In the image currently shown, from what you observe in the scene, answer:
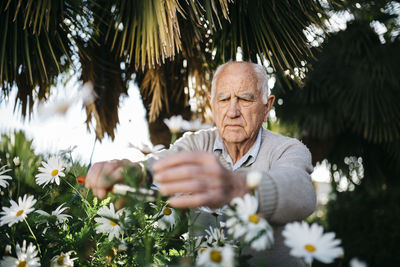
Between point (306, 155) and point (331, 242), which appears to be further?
point (306, 155)

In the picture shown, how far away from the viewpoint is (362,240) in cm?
651

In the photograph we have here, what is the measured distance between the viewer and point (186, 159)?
0.64m

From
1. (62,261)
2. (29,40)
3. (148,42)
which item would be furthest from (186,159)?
(29,40)

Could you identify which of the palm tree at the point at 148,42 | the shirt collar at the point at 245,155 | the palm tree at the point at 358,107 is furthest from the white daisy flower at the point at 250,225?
the palm tree at the point at 358,107

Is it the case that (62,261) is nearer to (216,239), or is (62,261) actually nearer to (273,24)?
(216,239)

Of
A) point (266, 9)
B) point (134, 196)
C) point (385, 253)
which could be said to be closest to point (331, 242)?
point (134, 196)

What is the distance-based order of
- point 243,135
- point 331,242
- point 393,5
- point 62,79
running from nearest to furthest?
point 331,242 < point 243,135 < point 62,79 < point 393,5

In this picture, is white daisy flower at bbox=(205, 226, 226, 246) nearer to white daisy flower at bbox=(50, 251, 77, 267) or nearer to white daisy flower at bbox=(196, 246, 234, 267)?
white daisy flower at bbox=(196, 246, 234, 267)

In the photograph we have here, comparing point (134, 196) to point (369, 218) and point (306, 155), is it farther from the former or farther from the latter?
point (369, 218)

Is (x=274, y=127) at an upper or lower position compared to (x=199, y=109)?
lower

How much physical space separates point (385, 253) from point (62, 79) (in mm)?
5904

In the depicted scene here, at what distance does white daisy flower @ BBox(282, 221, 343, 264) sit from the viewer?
0.58 meters

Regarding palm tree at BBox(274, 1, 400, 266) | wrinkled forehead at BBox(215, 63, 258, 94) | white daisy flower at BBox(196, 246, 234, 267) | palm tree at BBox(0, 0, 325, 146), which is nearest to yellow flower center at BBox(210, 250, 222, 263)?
white daisy flower at BBox(196, 246, 234, 267)

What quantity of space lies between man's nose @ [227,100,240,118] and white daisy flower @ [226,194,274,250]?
834mm
